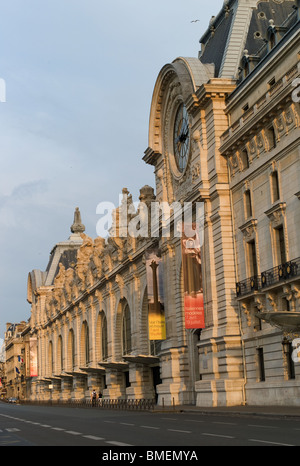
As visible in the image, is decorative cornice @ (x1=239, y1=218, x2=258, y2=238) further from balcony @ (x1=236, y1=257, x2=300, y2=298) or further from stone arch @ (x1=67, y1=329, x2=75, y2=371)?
stone arch @ (x1=67, y1=329, x2=75, y2=371)

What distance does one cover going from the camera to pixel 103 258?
84.9 m

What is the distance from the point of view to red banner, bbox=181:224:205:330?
4697 cm

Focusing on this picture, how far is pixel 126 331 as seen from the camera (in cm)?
7700

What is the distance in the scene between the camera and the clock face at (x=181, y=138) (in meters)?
54.0

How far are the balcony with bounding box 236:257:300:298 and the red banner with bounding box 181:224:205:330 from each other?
3938mm

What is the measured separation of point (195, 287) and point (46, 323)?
267 feet

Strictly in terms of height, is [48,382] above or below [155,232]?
below

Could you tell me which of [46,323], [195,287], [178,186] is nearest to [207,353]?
[195,287]

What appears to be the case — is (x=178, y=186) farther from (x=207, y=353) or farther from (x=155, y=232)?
(x=207, y=353)

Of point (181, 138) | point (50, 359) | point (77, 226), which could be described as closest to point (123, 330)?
point (181, 138)

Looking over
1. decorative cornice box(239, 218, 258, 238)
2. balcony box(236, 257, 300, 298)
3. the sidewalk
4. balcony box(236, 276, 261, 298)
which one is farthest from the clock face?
the sidewalk

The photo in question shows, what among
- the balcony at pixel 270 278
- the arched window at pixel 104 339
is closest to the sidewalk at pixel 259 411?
the balcony at pixel 270 278

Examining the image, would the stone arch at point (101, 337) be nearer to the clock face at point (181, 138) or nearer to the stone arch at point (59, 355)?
the stone arch at point (59, 355)
